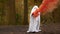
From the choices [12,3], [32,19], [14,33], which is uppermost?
[12,3]

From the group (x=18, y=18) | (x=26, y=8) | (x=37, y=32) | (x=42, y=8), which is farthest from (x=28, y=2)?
(x=42, y=8)

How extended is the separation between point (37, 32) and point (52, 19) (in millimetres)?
4364

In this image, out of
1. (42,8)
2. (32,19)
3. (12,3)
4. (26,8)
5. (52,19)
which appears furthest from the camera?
(52,19)

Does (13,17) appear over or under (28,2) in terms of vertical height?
under

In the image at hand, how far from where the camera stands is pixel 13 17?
9.20m

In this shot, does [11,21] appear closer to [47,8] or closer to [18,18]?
[18,18]

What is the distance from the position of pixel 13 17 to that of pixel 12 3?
67 centimetres

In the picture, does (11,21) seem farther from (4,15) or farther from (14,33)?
(14,33)

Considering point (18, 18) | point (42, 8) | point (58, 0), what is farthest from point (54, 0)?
point (18, 18)

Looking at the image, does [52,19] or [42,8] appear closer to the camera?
[42,8]

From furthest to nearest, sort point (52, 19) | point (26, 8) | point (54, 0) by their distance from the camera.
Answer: point (52, 19) < point (26, 8) < point (54, 0)

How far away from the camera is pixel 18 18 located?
10.4m

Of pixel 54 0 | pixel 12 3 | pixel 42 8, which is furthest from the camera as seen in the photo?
pixel 12 3

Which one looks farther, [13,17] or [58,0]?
[13,17]
